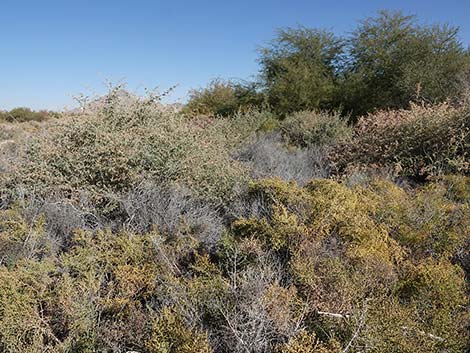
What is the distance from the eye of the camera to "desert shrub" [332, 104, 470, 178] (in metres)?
6.93

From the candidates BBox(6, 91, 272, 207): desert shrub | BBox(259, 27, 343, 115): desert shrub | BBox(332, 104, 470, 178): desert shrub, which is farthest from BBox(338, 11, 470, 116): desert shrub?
BBox(6, 91, 272, 207): desert shrub

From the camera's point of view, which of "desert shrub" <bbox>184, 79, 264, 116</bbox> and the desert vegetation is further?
"desert shrub" <bbox>184, 79, 264, 116</bbox>

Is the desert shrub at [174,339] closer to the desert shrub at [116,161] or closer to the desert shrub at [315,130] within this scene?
the desert shrub at [116,161]

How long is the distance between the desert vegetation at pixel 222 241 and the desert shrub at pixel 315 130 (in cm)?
203

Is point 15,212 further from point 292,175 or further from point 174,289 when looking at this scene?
point 292,175

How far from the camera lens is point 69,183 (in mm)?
5352

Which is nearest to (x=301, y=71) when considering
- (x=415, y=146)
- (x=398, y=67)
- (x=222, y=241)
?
(x=398, y=67)

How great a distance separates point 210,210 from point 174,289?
6.11ft

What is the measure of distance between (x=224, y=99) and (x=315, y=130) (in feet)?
26.8

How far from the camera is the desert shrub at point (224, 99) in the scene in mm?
16788

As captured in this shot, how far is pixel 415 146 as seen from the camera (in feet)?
24.7

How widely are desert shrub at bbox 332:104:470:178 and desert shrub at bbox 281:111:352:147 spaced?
176 centimetres

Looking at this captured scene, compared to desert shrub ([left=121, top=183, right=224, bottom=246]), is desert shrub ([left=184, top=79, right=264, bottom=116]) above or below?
above

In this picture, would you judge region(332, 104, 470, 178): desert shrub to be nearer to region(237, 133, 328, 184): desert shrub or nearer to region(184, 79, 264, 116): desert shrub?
region(237, 133, 328, 184): desert shrub
